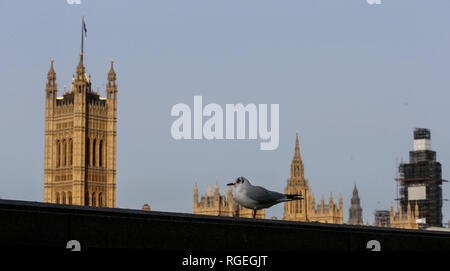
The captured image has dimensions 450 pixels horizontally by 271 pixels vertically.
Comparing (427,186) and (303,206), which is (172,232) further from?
(427,186)

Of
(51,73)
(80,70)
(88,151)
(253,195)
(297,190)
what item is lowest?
(253,195)

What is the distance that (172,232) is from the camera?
1190 centimetres

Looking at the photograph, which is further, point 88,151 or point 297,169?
point 297,169

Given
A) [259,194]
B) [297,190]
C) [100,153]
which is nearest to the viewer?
[259,194]

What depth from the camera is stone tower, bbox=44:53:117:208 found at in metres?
125

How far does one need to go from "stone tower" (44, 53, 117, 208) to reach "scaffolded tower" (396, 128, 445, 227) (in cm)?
7358

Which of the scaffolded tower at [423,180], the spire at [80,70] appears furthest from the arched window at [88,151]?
the scaffolded tower at [423,180]

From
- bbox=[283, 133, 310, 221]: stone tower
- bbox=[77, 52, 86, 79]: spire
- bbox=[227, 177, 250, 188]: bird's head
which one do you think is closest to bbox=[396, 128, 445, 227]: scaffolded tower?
bbox=[283, 133, 310, 221]: stone tower

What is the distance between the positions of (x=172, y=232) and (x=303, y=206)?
11790 cm

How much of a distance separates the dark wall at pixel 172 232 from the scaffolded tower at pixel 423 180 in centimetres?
17086

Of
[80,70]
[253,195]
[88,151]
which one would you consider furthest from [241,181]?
[88,151]

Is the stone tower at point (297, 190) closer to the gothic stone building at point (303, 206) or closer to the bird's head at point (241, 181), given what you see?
the gothic stone building at point (303, 206)
